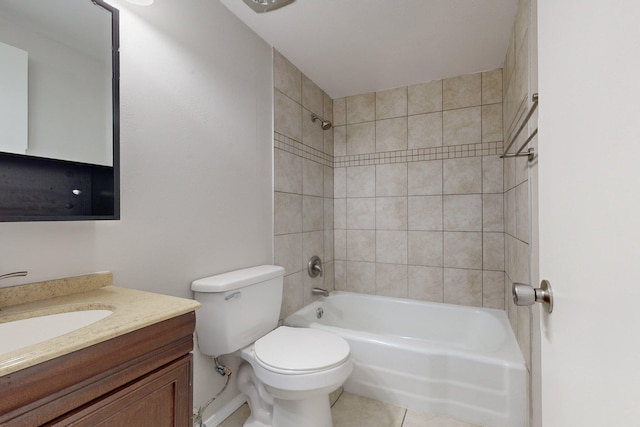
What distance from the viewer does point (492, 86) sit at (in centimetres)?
226

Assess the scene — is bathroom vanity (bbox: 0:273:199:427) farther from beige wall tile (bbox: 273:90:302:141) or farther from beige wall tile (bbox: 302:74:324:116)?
beige wall tile (bbox: 302:74:324:116)

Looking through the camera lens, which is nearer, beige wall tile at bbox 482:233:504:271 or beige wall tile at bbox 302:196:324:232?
beige wall tile at bbox 482:233:504:271

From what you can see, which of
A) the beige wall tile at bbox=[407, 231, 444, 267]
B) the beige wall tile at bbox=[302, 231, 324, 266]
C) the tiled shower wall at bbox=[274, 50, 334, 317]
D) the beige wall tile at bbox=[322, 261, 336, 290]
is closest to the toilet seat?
the tiled shower wall at bbox=[274, 50, 334, 317]

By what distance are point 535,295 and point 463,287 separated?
1866 mm

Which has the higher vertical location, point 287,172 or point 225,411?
point 287,172

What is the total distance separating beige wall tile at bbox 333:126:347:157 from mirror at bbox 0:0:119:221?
6.37ft

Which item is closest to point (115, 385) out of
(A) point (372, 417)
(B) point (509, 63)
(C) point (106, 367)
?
(C) point (106, 367)

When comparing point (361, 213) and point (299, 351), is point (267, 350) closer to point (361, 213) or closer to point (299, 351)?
point (299, 351)

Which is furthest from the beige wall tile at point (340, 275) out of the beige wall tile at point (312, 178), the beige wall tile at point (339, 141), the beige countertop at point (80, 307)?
the beige countertop at point (80, 307)

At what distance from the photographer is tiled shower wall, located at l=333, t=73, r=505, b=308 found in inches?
89.5

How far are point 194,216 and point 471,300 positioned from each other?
208cm

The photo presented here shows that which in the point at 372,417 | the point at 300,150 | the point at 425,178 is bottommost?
the point at 372,417

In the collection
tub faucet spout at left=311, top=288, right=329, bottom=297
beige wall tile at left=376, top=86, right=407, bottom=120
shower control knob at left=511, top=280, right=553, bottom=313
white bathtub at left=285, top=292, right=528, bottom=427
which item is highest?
beige wall tile at left=376, top=86, right=407, bottom=120

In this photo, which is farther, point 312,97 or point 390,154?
point 390,154
